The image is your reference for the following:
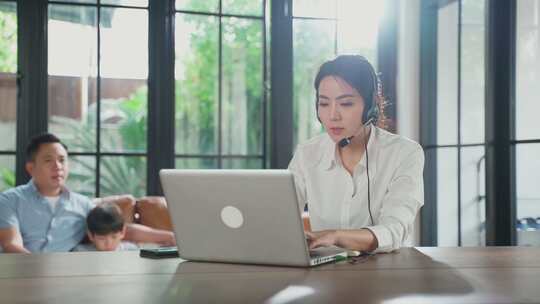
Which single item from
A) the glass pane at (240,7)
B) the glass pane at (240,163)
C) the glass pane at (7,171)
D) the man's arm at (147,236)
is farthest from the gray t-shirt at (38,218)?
the glass pane at (240,7)

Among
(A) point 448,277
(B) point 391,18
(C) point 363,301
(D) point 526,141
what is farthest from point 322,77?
(B) point 391,18

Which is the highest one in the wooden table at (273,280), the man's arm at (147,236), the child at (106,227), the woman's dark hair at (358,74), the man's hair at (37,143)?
the woman's dark hair at (358,74)

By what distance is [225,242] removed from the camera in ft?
5.79

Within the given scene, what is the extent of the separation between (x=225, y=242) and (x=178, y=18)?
3.07 m

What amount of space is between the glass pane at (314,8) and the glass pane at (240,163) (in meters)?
0.99

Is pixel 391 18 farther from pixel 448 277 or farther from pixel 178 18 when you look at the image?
pixel 448 277

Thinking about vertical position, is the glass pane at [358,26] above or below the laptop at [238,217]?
above

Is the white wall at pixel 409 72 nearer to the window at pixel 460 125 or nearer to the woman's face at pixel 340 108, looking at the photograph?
the window at pixel 460 125

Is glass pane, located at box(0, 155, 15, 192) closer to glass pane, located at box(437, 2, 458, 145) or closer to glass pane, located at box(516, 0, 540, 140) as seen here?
glass pane, located at box(437, 2, 458, 145)

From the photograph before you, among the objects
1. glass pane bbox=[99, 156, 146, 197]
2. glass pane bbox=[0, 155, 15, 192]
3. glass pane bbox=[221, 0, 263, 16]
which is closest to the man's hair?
glass pane bbox=[0, 155, 15, 192]

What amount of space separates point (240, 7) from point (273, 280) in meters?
3.37

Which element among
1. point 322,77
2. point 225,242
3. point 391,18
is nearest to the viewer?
point 225,242

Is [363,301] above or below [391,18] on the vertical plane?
below

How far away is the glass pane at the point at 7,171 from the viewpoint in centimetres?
432
